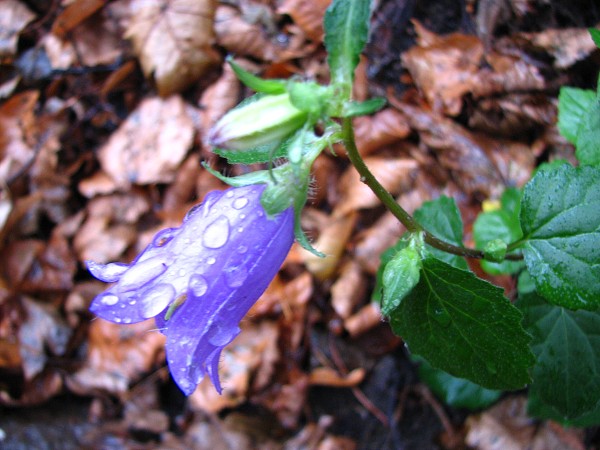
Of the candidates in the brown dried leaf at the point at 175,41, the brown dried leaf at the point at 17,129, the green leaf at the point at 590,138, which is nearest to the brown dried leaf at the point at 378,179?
the brown dried leaf at the point at 175,41

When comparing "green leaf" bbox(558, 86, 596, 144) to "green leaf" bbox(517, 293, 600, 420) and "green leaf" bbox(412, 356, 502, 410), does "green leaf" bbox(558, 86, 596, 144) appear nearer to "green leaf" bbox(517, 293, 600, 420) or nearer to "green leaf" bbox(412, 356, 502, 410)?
"green leaf" bbox(517, 293, 600, 420)

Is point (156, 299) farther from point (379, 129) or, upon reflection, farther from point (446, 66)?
point (446, 66)

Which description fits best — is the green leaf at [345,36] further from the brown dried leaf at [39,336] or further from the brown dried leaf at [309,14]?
the brown dried leaf at [39,336]

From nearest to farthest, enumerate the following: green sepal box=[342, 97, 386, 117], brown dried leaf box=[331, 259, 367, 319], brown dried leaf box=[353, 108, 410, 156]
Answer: green sepal box=[342, 97, 386, 117] < brown dried leaf box=[331, 259, 367, 319] < brown dried leaf box=[353, 108, 410, 156]

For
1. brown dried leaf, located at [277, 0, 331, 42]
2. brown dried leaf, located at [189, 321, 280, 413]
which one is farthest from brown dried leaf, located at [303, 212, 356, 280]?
brown dried leaf, located at [277, 0, 331, 42]

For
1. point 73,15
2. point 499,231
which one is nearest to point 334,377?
point 499,231
